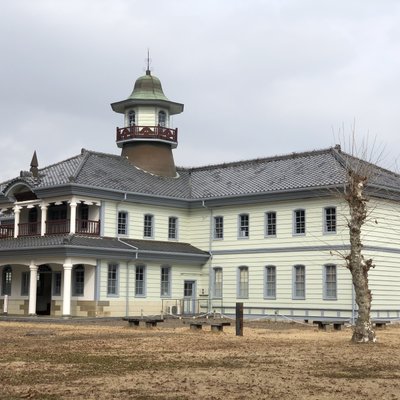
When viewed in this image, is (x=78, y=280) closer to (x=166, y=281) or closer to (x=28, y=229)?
(x=166, y=281)

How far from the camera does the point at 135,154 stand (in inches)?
1789

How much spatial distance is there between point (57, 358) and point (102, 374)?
122 inches

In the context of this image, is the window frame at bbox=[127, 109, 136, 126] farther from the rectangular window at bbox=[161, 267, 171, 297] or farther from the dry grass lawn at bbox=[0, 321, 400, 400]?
the dry grass lawn at bbox=[0, 321, 400, 400]

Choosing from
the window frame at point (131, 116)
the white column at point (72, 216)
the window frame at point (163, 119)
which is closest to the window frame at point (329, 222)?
the white column at point (72, 216)

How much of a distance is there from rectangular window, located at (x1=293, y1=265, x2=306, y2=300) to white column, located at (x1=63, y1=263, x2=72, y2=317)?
1099 centimetres

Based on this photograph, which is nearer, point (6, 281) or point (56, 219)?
point (56, 219)

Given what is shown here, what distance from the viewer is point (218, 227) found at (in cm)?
4228

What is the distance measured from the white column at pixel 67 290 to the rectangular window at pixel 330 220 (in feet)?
40.8

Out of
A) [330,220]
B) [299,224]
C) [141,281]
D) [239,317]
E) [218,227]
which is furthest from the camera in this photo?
[218,227]

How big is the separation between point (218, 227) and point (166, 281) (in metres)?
4.17

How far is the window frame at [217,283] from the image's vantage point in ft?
136

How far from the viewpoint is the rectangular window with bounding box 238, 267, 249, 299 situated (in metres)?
40.2

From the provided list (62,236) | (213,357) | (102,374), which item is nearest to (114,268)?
(62,236)

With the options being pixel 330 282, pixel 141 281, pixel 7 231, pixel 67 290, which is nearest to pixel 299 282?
pixel 330 282
